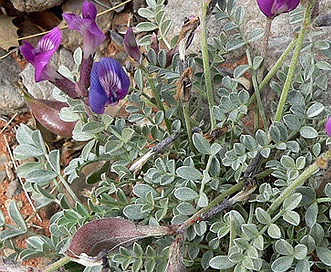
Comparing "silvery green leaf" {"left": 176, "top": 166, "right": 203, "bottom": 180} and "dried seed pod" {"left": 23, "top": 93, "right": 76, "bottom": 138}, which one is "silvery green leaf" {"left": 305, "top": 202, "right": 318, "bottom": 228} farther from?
"dried seed pod" {"left": 23, "top": 93, "right": 76, "bottom": 138}

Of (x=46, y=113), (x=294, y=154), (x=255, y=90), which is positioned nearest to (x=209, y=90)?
(x=255, y=90)

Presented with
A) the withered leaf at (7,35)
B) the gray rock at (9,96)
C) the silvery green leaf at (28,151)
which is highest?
the silvery green leaf at (28,151)

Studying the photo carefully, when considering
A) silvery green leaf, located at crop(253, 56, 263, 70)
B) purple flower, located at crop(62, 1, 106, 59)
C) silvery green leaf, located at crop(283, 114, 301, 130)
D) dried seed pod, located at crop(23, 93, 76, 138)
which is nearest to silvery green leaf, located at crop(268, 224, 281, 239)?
silvery green leaf, located at crop(283, 114, 301, 130)

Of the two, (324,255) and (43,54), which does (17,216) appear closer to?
(43,54)

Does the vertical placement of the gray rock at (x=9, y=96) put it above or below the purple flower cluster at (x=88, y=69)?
below

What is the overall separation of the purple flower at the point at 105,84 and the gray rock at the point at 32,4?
2.93 feet

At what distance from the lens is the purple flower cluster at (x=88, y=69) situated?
1229 millimetres

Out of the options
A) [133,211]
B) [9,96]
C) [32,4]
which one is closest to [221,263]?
[133,211]

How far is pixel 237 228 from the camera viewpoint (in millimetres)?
1208

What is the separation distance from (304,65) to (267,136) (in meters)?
0.22

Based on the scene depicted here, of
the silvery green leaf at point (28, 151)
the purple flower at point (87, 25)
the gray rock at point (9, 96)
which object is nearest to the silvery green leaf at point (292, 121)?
the purple flower at point (87, 25)

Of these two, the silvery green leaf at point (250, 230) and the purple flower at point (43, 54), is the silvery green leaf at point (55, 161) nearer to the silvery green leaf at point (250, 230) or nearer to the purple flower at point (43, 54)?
the purple flower at point (43, 54)

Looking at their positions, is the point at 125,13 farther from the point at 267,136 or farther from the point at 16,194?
the point at 267,136

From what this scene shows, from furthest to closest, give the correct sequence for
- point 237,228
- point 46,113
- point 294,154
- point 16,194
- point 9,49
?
1. point 9,49
2. point 16,194
3. point 46,113
4. point 294,154
5. point 237,228
